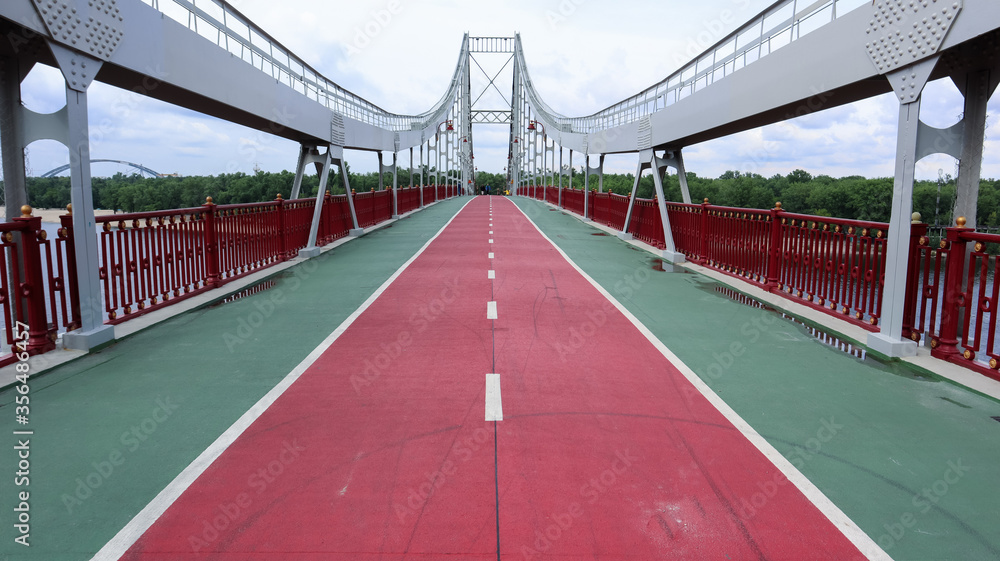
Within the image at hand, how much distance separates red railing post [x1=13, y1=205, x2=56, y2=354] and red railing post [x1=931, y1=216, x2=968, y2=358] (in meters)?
9.53

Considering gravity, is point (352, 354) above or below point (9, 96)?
below

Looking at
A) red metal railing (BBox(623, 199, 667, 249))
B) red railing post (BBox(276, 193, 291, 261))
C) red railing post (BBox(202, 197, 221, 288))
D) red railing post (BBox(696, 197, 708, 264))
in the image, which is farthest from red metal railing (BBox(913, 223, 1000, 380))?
red railing post (BBox(276, 193, 291, 261))

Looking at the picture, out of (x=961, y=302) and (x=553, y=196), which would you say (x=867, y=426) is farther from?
(x=553, y=196)

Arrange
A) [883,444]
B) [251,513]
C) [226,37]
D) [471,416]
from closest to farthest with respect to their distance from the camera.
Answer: [251,513] → [883,444] → [471,416] → [226,37]

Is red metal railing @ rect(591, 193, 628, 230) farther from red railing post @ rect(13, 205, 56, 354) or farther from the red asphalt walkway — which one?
red railing post @ rect(13, 205, 56, 354)

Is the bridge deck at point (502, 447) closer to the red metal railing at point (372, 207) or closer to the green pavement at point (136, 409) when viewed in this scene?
the green pavement at point (136, 409)

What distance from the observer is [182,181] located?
40875 mm

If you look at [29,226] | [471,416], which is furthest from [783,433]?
[29,226]

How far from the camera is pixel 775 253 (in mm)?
11539

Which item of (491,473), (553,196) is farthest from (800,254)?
(553,196)

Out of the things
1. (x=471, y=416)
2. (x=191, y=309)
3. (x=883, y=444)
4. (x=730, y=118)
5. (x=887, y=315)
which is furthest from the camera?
(x=730, y=118)

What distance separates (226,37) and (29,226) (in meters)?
5.65

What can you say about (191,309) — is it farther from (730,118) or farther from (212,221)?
(730,118)

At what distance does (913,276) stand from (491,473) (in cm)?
583
